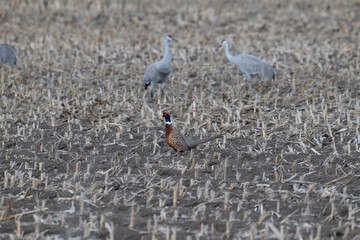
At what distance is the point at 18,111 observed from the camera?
29.0 ft

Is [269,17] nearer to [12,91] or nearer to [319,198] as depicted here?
[12,91]

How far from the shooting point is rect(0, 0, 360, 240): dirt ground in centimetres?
507

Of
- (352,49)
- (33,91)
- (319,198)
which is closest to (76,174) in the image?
(319,198)

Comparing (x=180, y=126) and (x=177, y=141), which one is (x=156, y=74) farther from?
(x=177, y=141)

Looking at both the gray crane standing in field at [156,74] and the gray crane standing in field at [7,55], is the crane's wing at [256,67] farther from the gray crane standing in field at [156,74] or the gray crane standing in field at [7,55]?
the gray crane standing in field at [7,55]

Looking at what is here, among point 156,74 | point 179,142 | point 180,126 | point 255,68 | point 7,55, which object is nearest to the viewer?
point 179,142

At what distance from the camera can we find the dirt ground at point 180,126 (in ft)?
16.6

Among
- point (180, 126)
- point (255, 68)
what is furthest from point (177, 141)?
point (255, 68)

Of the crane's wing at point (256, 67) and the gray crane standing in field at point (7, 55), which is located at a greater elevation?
the gray crane standing in field at point (7, 55)

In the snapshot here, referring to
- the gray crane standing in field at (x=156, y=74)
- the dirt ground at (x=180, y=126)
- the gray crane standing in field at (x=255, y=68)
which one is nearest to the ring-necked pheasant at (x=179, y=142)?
the dirt ground at (x=180, y=126)

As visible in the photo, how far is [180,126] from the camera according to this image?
8172 mm

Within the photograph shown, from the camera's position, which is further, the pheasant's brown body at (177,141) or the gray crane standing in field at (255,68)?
the gray crane standing in field at (255,68)

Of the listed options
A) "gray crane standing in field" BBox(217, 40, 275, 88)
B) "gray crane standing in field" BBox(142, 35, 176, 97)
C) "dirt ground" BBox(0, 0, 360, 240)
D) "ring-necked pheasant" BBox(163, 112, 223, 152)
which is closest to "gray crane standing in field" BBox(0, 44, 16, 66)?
"dirt ground" BBox(0, 0, 360, 240)

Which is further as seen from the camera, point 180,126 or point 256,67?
point 256,67
